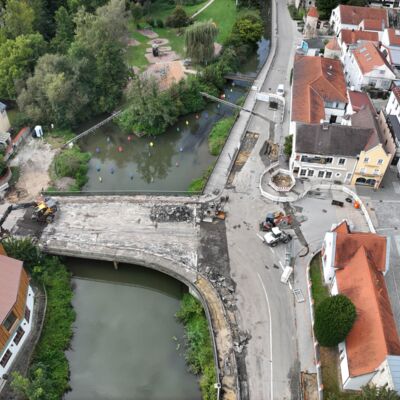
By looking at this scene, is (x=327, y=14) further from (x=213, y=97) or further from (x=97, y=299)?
(x=97, y=299)

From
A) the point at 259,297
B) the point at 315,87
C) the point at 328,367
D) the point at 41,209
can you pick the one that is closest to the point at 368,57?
the point at 315,87

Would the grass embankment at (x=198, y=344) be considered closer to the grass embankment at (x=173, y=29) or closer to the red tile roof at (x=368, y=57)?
the red tile roof at (x=368, y=57)

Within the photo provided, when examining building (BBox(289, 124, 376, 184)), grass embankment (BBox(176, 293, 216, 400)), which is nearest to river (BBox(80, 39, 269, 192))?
building (BBox(289, 124, 376, 184))

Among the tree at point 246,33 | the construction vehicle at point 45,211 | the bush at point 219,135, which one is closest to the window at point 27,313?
the construction vehicle at point 45,211

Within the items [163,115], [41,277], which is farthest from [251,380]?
[163,115]

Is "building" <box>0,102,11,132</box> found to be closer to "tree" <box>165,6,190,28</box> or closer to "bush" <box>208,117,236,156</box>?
"bush" <box>208,117,236,156</box>
